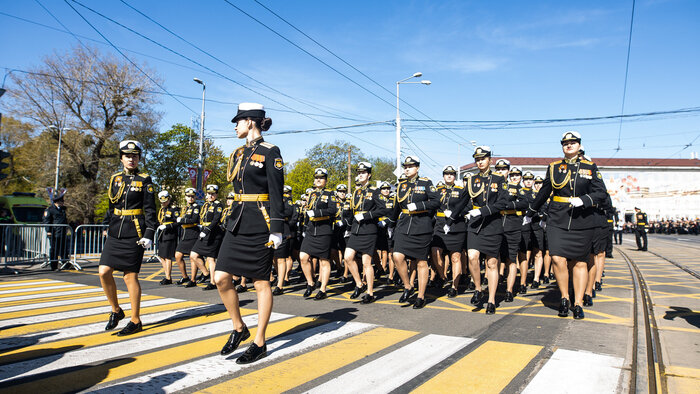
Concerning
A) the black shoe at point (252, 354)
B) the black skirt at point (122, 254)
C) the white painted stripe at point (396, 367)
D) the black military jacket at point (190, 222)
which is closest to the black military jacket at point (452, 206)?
the white painted stripe at point (396, 367)

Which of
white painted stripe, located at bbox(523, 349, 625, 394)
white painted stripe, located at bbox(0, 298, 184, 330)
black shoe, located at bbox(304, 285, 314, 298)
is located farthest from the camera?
black shoe, located at bbox(304, 285, 314, 298)

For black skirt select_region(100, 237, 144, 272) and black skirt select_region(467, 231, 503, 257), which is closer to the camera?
black skirt select_region(100, 237, 144, 272)

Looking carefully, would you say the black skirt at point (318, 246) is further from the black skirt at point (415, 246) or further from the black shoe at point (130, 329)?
the black shoe at point (130, 329)

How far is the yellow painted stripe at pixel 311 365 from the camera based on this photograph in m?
3.42

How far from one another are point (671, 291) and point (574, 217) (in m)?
4.09

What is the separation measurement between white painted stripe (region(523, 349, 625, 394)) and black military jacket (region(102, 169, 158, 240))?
4354 millimetres

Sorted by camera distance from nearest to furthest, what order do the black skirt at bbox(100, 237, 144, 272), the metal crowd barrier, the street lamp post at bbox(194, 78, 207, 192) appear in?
the black skirt at bbox(100, 237, 144, 272) < the metal crowd barrier < the street lamp post at bbox(194, 78, 207, 192)

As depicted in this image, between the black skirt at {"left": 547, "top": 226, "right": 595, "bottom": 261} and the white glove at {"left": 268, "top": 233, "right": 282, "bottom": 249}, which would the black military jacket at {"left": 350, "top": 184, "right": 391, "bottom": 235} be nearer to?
the black skirt at {"left": 547, "top": 226, "right": 595, "bottom": 261}

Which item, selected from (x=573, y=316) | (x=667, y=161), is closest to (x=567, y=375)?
(x=573, y=316)

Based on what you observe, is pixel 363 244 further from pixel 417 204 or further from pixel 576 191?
pixel 576 191

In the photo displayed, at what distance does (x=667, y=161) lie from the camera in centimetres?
9994

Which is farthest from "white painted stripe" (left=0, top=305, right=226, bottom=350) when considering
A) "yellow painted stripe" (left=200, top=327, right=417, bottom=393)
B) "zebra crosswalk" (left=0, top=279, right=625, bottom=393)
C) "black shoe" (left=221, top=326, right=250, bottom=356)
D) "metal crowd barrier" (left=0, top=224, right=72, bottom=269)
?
"metal crowd barrier" (left=0, top=224, right=72, bottom=269)

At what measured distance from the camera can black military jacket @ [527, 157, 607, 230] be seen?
6.06 metres

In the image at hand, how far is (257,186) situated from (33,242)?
1233 centimetres
